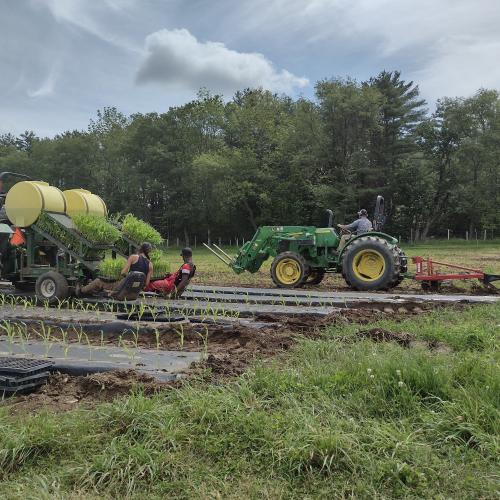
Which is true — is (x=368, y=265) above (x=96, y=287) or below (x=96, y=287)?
above

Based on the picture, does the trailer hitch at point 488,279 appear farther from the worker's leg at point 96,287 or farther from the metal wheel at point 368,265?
the worker's leg at point 96,287

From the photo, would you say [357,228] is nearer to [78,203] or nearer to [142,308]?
[78,203]

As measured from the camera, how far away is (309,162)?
44.2 meters

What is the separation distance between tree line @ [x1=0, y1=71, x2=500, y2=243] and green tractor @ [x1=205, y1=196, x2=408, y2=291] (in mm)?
29505

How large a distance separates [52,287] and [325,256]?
577cm

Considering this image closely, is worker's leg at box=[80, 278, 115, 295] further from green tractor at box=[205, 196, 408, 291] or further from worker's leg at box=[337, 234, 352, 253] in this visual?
worker's leg at box=[337, 234, 352, 253]

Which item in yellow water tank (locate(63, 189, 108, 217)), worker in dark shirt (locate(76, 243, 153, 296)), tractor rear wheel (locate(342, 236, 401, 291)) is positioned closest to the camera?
worker in dark shirt (locate(76, 243, 153, 296))

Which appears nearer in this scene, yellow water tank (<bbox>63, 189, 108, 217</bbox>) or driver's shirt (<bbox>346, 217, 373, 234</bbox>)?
yellow water tank (<bbox>63, 189, 108, 217</bbox>)

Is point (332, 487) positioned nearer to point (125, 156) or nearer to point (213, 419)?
point (213, 419)

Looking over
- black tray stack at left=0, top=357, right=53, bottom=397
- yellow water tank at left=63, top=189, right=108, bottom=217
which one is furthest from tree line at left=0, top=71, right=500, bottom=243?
black tray stack at left=0, top=357, right=53, bottom=397

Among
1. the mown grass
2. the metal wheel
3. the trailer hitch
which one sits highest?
the metal wheel

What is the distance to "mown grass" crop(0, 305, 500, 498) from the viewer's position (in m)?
2.70

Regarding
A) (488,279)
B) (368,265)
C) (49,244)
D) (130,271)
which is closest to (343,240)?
(368,265)

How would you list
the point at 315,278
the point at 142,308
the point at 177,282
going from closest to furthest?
1. the point at 142,308
2. the point at 177,282
3. the point at 315,278
